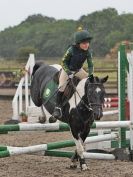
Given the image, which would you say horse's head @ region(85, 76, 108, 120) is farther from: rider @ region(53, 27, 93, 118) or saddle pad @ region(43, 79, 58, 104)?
saddle pad @ region(43, 79, 58, 104)

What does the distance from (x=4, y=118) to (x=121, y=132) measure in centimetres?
797

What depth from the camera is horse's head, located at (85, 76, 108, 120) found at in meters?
6.49

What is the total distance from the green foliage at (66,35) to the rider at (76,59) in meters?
53.3

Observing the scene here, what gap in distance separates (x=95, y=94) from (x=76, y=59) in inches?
28.5

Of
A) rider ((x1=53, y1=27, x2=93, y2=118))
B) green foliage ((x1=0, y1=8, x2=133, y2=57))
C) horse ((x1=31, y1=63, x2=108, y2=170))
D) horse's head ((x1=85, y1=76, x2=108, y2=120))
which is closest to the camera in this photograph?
horse's head ((x1=85, y1=76, x2=108, y2=120))

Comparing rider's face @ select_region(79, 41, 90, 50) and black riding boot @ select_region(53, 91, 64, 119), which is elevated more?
rider's face @ select_region(79, 41, 90, 50)

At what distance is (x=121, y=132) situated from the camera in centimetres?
805

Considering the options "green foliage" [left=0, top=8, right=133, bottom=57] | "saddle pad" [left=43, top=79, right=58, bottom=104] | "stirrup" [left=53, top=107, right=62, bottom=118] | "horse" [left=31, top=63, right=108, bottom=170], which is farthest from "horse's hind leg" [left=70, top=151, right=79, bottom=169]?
"green foliage" [left=0, top=8, right=133, bottom=57]

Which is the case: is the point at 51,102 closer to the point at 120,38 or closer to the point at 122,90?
the point at 122,90

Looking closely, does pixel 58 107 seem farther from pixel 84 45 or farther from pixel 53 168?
pixel 84 45

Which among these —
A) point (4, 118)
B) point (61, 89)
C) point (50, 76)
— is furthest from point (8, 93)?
point (61, 89)

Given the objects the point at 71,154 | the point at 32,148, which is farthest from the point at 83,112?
the point at 32,148

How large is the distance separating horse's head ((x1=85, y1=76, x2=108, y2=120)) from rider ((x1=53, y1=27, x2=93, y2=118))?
0.13 meters

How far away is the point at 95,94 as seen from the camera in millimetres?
6641
